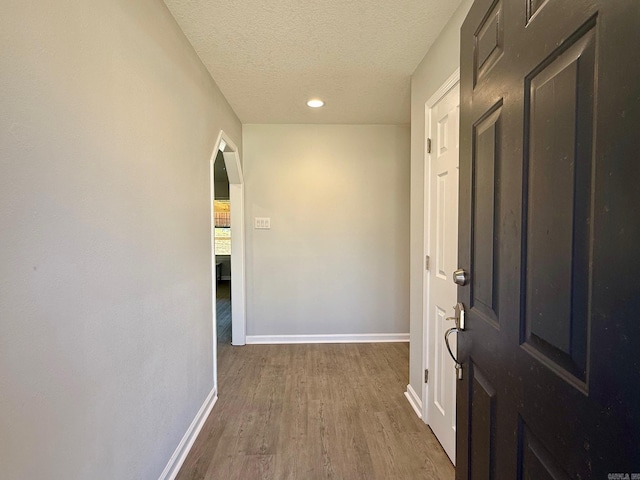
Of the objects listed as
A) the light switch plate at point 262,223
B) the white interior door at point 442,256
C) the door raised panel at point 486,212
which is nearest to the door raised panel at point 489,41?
the door raised panel at point 486,212

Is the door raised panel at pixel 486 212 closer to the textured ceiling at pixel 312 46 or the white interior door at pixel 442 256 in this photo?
the white interior door at pixel 442 256

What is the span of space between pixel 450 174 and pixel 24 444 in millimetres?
1931

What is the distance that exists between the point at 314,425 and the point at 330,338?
1.51 metres

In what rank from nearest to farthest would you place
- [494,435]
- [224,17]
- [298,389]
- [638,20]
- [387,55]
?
[638,20] < [494,435] < [224,17] < [387,55] < [298,389]

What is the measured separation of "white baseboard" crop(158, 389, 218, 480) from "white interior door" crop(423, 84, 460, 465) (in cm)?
147

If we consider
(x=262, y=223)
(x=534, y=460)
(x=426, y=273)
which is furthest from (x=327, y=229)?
(x=534, y=460)

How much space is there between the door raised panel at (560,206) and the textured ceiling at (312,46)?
1.31 m

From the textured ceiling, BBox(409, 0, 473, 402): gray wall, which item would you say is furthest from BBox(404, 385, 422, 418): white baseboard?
the textured ceiling

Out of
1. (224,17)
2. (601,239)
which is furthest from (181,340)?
(601,239)

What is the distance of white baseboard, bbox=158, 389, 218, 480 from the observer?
1.61 m

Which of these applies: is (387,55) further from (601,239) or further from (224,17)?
(601,239)

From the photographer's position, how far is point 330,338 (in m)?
3.60

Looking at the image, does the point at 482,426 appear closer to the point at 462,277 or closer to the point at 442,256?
the point at 462,277

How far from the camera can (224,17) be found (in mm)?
1665
